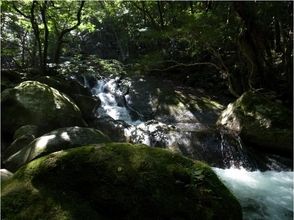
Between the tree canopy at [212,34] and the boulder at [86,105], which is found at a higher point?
the tree canopy at [212,34]

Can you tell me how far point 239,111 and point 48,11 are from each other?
738cm

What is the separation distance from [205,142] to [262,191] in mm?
2513

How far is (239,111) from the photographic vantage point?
10.1 m

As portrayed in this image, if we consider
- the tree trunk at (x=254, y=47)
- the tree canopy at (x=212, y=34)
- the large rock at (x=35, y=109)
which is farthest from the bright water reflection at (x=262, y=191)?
the tree trunk at (x=254, y=47)

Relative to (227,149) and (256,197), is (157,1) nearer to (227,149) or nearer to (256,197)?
(227,149)

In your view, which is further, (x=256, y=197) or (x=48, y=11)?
(x=48, y=11)

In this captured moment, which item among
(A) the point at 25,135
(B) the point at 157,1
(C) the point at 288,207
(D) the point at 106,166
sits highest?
(B) the point at 157,1

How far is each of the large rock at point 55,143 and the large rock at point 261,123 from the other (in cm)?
459

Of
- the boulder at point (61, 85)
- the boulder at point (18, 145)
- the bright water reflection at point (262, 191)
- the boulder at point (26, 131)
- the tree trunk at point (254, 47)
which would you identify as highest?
the tree trunk at point (254, 47)

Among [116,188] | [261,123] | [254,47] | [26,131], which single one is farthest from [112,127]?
[116,188]

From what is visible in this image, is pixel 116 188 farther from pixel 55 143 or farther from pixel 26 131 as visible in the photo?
pixel 26 131

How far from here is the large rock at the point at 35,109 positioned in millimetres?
8719

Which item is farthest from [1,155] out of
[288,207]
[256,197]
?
[288,207]

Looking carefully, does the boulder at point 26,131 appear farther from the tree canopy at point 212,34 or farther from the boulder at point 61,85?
the tree canopy at point 212,34
